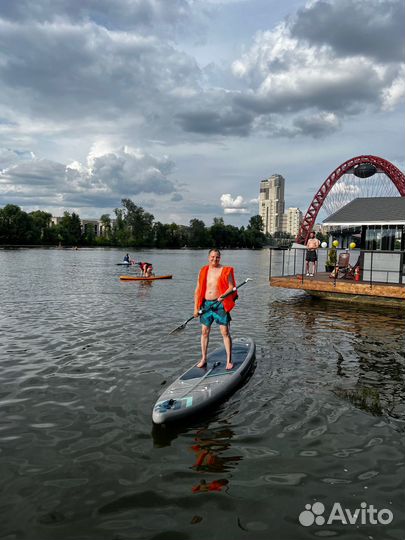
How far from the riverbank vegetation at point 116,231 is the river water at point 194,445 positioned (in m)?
121

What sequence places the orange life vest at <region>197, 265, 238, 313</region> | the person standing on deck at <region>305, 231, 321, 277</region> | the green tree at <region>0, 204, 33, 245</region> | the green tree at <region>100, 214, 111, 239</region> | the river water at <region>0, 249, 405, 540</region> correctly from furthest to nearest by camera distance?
the green tree at <region>100, 214, 111, 239</region> < the green tree at <region>0, 204, 33, 245</region> < the person standing on deck at <region>305, 231, 321, 277</region> < the orange life vest at <region>197, 265, 238, 313</region> < the river water at <region>0, 249, 405, 540</region>

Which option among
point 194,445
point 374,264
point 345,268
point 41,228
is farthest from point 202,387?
point 41,228

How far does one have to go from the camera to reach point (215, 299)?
842 centimetres

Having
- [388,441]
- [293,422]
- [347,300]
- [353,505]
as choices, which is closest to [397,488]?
[353,505]

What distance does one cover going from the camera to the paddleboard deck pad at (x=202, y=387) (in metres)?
6.39

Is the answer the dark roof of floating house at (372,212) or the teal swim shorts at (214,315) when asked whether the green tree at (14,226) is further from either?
the teal swim shorts at (214,315)

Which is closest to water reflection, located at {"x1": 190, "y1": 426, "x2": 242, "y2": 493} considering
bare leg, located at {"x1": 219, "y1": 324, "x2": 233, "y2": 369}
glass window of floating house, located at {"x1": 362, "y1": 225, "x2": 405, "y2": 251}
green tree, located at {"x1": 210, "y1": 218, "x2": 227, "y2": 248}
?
bare leg, located at {"x1": 219, "y1": 324, "x2": 233, "y2": 369}

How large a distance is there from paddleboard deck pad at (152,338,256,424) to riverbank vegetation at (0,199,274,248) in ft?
409

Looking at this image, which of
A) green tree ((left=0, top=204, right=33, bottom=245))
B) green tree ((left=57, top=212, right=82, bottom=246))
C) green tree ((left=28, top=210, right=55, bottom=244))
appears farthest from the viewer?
green tree ((left=57, top=212, right=82, bottom=246))

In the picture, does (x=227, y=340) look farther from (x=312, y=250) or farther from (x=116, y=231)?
(x=116, y=231)

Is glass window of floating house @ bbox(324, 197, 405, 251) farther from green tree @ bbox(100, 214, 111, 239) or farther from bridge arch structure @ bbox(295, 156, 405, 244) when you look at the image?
green tree @ bbox(100, 214, 111, 239)

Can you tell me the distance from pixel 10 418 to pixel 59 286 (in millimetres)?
20712

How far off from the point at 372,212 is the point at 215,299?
15.0 meters

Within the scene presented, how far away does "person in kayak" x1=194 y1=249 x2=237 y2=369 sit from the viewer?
27.2 feet
